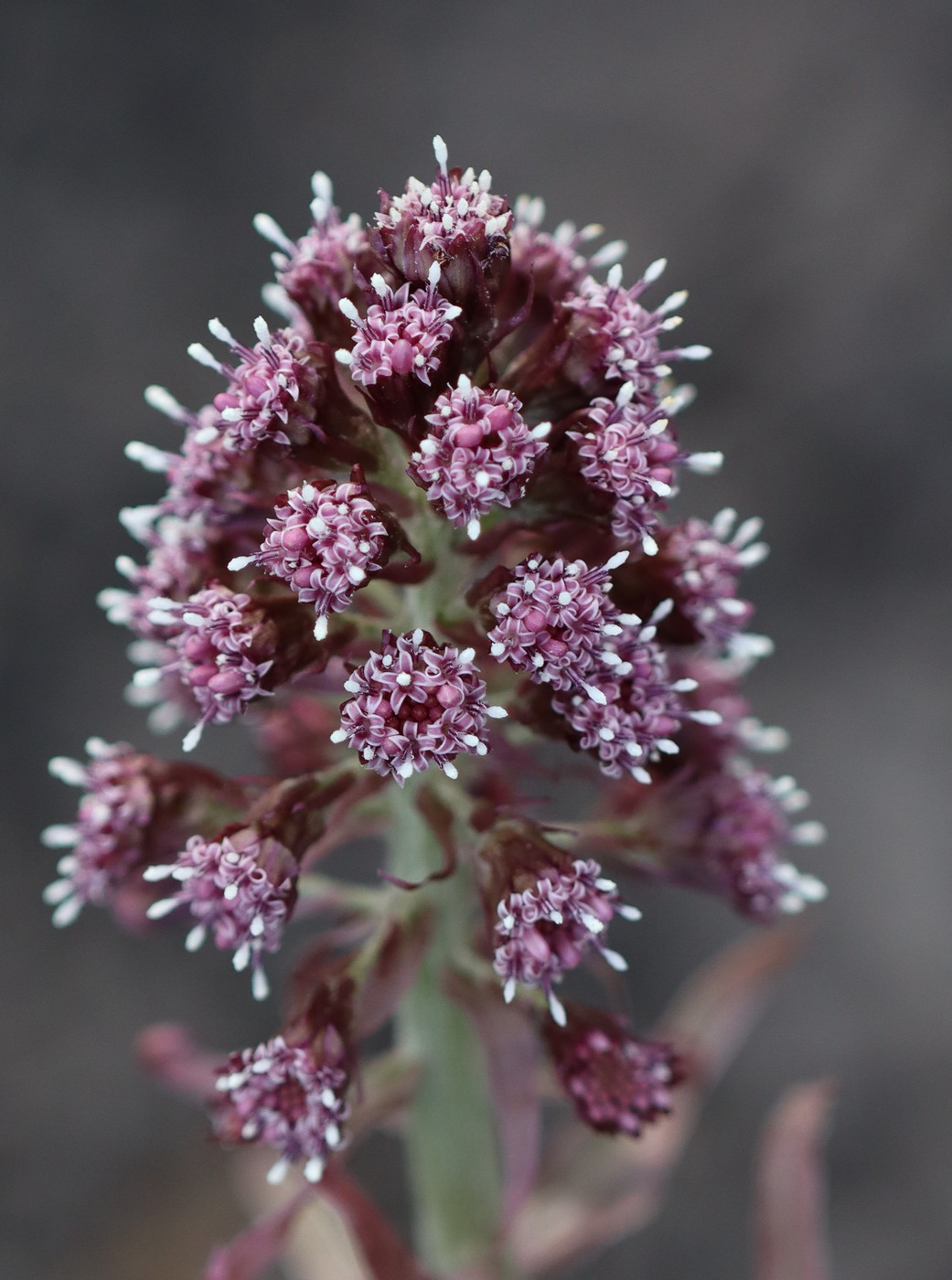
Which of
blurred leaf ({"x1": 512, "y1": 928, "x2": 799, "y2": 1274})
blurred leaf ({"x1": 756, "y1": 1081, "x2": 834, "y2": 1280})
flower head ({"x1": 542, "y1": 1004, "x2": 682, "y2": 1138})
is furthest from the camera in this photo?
blurred leaf ({"x1": 512, "y1": 928, "x2": 799, "y2": 1274})

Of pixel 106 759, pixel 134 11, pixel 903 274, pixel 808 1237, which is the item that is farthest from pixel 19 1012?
pixel 903 274

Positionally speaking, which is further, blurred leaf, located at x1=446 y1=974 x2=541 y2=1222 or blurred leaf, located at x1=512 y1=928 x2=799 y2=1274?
blurred leaf, located at x1=512 y1=928 x2=799 y2=1274

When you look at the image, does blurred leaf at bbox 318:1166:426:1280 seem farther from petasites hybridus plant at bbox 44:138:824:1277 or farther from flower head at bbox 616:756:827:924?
flower head at bbox 616:756:827:924

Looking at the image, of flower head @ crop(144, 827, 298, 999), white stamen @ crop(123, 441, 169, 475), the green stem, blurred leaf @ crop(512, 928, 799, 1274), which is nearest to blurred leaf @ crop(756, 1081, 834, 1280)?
blurred leaf @ crop(512, 928, 799, 1274)

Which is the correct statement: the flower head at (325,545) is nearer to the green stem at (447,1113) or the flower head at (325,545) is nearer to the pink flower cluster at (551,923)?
the pink flower cluster at (551,923)

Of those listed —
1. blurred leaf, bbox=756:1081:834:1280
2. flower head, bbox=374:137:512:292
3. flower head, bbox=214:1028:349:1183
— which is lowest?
blurred leaf, bbox=756:1081:834:1280

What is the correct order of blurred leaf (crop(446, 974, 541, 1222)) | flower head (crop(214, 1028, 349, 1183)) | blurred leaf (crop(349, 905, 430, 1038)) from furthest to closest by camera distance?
blurred leaf (crop(446, 974, 541, 1222)) < blurred leaf (crop(349, 905, 430, 1038)) < flower head (crop(214, 1028, 349, 1183))

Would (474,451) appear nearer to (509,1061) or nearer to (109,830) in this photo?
(109,830)

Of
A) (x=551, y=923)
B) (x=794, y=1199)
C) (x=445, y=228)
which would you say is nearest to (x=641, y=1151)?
(x=794, y=1199)

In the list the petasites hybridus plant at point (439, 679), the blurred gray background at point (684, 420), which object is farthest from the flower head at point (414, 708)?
the blurred gray background at point (684, 420)
